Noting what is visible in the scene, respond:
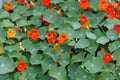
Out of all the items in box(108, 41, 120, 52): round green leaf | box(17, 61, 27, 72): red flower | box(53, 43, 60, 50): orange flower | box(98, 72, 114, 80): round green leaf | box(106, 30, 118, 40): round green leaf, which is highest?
box(106, 30, 118, 40): round green leaf

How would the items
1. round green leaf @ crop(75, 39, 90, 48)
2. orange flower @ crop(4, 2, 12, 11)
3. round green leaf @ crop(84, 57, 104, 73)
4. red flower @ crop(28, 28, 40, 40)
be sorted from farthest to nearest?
orange flower @ crop(4, 2, 12, 11) → red flower @ crop(28, 28, 40, 40) → round green leaf @ crop(75, 39, 90, 48) → round green leaf @ crop(84, 57, 104, 73)

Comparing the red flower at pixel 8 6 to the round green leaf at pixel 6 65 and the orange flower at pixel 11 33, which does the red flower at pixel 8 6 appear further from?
the round green leaf at pixel 6 65

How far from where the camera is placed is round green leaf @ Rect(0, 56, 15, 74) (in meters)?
2.78

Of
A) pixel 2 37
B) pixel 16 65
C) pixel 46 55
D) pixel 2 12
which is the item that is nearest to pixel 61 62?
pixel 46 55

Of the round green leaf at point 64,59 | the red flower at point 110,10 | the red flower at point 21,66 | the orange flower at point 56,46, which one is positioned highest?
the red flower at point 110,10

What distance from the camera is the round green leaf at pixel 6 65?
2783mm

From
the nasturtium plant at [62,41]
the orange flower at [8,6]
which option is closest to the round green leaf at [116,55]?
the nasturtium plant at [62,41]

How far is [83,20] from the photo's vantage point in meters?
2.94

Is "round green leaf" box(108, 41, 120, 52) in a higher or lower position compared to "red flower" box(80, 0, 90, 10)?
lower

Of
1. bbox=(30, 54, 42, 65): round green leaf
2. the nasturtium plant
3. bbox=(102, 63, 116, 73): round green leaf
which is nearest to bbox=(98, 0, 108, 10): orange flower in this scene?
the nasturtium plant

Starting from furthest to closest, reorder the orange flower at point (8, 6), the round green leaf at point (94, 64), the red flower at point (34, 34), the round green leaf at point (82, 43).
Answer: the orange flower at point (8, 6)
the red flower at point (34, 34)
the round green leaf at point (82, 43)
the round green leaf at point (94, 64)

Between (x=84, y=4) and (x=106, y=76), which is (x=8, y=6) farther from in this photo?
(x=106, y=76)

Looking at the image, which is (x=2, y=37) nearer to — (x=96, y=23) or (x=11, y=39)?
(x=11, y=39)

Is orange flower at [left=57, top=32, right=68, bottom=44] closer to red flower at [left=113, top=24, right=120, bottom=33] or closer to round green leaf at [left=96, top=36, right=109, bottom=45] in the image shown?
round green leaf at [left=96, top=36, right=109, bottom=45]
